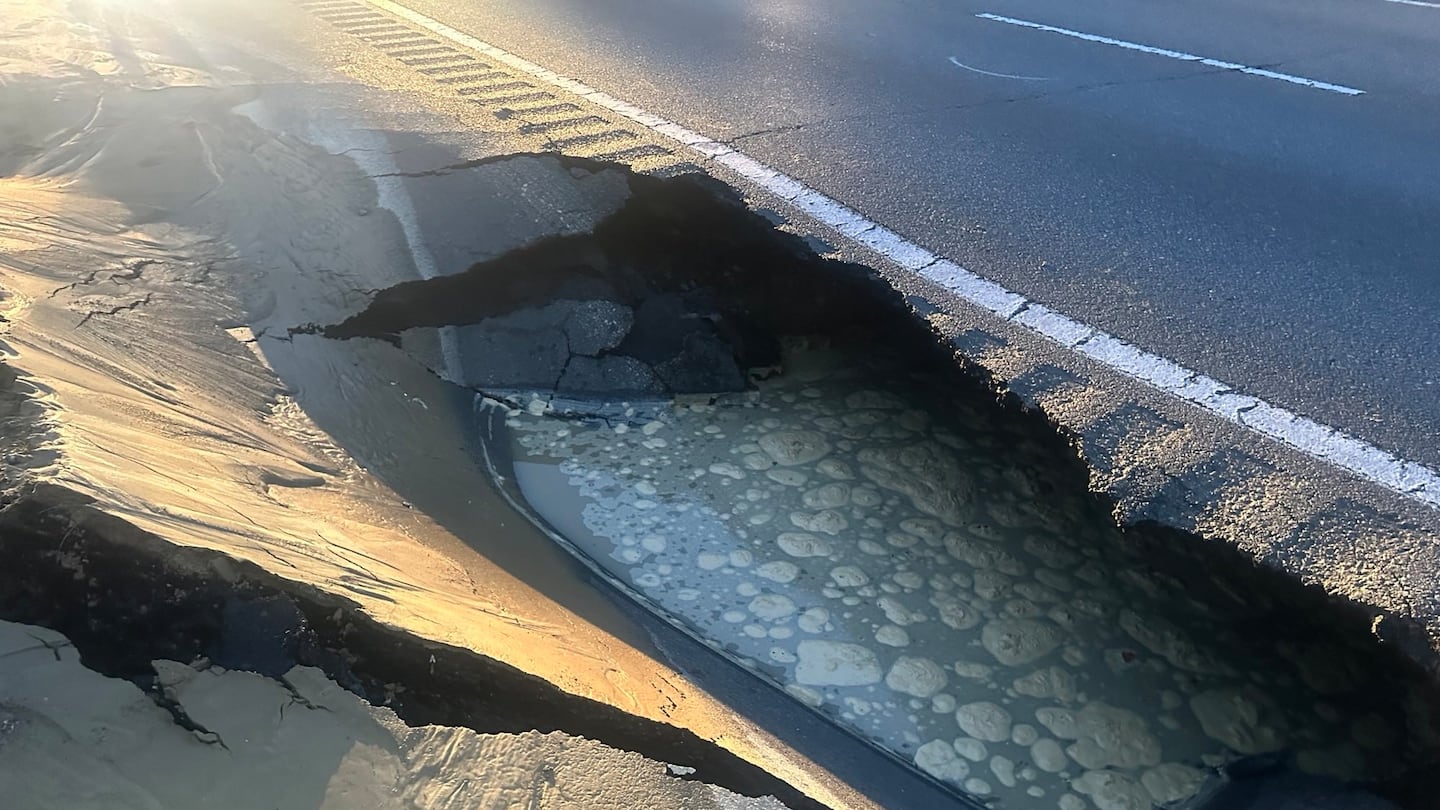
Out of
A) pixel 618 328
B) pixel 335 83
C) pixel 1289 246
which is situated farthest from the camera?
pixel 335 83

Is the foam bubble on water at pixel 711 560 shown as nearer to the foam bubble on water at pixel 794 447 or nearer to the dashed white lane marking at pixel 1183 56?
the foam bubble on water at pixel 794 447

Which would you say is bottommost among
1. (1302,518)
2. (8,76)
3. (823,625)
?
(823,625)

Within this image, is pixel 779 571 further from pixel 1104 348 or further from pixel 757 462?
pixel 1104 348

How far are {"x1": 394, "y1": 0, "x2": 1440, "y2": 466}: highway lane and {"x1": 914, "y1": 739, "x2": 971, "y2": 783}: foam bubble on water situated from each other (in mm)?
1514

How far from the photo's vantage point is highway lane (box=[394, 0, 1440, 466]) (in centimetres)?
344

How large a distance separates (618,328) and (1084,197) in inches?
87.6

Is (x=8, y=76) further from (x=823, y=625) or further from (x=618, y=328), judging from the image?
(x=823, y=625)

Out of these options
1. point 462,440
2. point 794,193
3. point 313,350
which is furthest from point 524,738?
point 794,193

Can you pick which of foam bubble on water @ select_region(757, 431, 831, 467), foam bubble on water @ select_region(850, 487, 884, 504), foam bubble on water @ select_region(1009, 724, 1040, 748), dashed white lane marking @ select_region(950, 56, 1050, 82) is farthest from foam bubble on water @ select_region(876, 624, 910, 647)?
dashed white lane marking @ select_region(950, 56, 1050, 82)

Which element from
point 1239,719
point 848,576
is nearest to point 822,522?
point 848,576

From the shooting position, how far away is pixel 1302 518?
8.05 feet

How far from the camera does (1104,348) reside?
128 inches

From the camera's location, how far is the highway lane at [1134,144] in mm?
3438

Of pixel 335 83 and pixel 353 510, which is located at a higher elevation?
pixel 335 83
